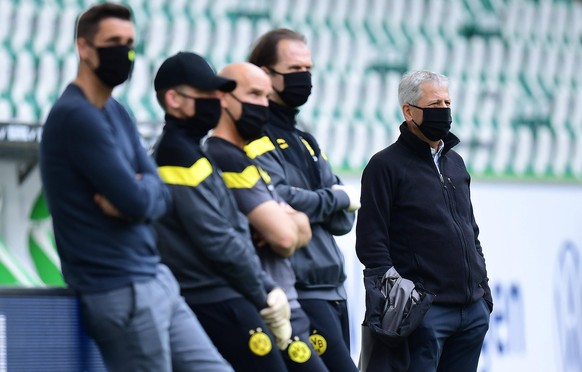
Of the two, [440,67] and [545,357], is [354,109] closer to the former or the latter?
[440,67]

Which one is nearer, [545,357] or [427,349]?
[427,349]

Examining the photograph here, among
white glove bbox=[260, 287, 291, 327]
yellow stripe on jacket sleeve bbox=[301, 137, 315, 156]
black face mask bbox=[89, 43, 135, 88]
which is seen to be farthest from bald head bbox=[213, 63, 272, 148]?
black face mask bbox=[89, 43, 135, 88]

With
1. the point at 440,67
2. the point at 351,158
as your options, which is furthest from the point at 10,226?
the point at 440,67

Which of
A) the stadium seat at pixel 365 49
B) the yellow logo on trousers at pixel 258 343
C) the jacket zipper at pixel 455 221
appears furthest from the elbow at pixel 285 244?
the stadium seat at pixel 365 49

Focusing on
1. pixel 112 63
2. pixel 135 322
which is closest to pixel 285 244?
pixel 135 322

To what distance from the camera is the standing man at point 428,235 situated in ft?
21.2

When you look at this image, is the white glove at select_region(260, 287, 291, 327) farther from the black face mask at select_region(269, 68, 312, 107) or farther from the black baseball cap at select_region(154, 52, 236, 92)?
the black face mask at select_region(269, 68, 312, 107)

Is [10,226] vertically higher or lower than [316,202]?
lower

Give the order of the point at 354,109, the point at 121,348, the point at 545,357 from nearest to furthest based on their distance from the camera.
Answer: the point at 121,348
the point at 545,357
the point at 354,109

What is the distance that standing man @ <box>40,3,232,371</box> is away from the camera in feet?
15.6

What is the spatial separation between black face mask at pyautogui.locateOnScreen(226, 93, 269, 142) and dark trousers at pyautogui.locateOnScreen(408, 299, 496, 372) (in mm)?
1272

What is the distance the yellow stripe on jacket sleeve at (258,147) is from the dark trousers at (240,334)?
0.80 meters

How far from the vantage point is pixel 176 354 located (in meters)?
5.06

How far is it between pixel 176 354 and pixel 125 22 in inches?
45.2
